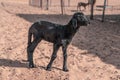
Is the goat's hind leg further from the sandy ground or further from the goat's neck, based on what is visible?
the goat's neck

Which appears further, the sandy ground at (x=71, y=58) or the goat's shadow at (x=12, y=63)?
the goat's shadow at (x=12, y=63)

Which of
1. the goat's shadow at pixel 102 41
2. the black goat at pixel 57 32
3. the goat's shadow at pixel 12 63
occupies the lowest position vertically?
the goat's shadow at pixel 102 41

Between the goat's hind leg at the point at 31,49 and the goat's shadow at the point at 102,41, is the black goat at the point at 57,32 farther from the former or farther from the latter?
the goat's shadow at the point at 102,41

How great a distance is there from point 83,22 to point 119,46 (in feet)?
12.9

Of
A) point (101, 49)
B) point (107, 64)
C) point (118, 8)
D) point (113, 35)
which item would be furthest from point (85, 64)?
point (118, 8)

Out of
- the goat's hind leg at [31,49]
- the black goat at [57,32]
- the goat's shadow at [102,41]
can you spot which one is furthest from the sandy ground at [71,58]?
the black goat at [57,32]

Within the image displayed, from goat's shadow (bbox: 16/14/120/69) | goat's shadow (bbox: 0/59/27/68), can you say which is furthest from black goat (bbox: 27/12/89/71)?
goat's shadow (bbox: 16/14/120/69)

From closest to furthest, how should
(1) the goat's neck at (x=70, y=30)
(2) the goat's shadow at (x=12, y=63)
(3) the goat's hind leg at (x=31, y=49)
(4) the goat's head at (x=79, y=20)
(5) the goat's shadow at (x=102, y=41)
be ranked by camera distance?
(4) the goat's head at (x=79, y=20)
(1) the goat's neck at (x=70, y=30)
(3) the goat's hind leg at (x=31, y=49)
(2) the goat's shadow at (x=12, y=63)
(5) the goat's shadow at (x=102, y=41)

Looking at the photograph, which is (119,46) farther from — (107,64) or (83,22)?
(83,22)

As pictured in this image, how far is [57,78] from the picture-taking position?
8125 millimetres

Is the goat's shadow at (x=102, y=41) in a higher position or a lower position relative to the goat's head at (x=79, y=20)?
lower

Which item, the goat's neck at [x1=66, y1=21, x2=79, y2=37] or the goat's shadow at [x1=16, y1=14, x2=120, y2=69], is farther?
the goat's shadow at [x1=16, y1=14, x2=120, y2=69]

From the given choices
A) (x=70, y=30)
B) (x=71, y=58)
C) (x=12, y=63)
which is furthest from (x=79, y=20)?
(x=12, y=63)

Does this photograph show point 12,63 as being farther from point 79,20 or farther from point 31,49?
point 79,20
